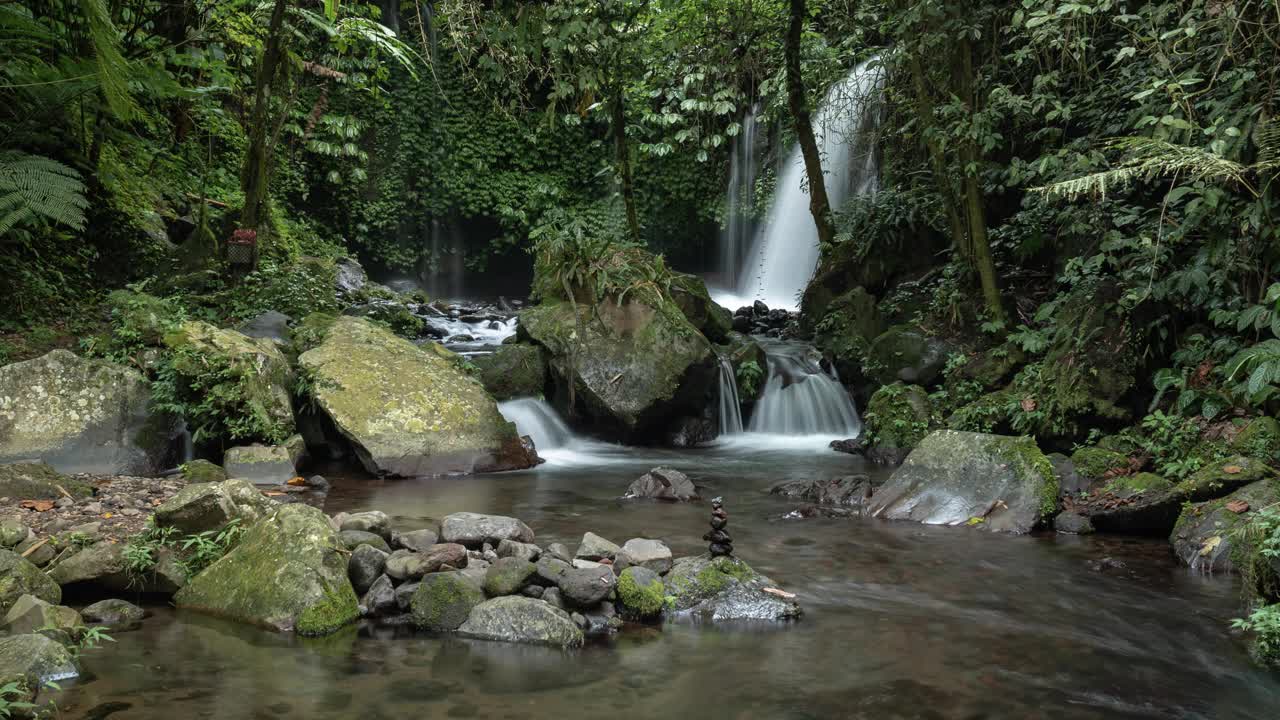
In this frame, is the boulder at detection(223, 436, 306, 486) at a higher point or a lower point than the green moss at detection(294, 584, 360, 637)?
higher

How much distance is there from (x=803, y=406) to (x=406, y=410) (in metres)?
5.63

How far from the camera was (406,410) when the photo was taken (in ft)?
30.5

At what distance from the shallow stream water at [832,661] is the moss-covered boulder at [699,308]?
6.83m

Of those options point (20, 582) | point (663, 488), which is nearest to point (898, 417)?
point (663, 488)

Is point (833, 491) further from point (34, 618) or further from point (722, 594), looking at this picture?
point (34, 618)

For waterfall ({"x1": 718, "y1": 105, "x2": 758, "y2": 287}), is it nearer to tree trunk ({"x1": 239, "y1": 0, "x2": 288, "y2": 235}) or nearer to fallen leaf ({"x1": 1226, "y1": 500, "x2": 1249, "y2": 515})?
tree trunk ({"x1": 239, "y1": 0, "x2": 288, "y2": 235})

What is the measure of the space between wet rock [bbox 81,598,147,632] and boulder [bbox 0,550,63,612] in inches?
7.4

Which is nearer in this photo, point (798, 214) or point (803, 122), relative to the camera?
point (803, 122)

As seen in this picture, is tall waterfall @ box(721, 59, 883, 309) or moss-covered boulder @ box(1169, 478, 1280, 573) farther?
tall waterfall @ box(721, 59, 883, 309)

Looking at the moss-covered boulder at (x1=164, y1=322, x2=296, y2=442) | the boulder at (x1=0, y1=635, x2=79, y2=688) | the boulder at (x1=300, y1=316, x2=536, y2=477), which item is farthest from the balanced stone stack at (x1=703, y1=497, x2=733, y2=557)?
the moss-covered boulder at (x1=164, y1=322, x2=296, y2=442)

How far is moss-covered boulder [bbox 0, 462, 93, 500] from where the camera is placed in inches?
244

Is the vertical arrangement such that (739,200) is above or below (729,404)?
above

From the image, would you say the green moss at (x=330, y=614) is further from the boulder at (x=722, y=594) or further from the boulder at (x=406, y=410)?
the boulder at (x=406, y=410)

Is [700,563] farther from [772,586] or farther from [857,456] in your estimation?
[857,456]
